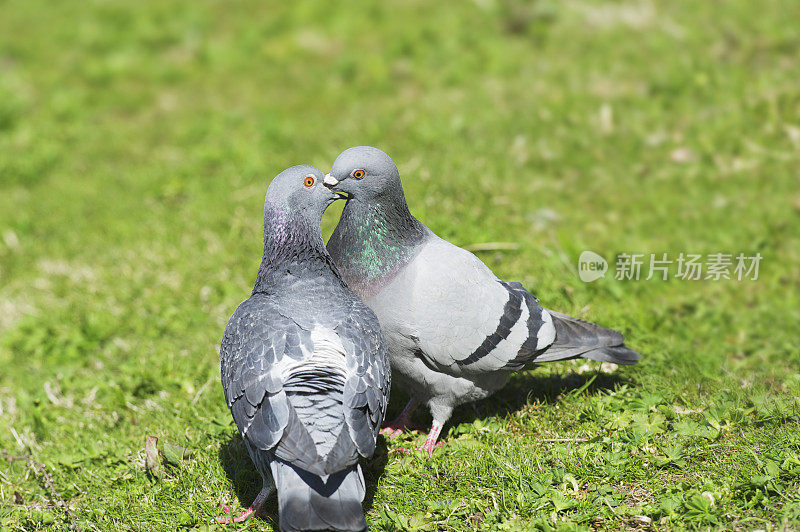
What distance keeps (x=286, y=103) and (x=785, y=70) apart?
4945 millimetres

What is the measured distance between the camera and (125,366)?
4.93 meters

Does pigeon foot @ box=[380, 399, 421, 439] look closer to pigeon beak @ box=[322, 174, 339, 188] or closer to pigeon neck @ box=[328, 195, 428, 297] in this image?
pigeon neck @ box=[328, 195, 428, 297]

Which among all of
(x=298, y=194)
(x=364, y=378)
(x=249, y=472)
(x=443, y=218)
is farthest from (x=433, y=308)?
(x=443, y=218)

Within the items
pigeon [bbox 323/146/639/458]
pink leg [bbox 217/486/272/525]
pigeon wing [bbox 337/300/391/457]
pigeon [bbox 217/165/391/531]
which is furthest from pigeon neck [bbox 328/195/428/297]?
pink leg [bbox 217/486/272/525]

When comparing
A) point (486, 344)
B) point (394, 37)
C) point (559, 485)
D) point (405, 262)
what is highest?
point (394, 37)

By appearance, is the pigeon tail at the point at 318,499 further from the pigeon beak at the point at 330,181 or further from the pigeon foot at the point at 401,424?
the pigeon beak at the point at 330,181

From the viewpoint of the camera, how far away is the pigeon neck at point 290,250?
11.9 ft

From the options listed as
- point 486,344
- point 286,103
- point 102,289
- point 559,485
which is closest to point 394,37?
point 286,103

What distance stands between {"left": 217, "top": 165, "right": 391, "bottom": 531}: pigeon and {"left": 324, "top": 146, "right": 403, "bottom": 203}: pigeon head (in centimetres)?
8

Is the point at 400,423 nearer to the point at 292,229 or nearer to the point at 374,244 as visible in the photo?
the point at 374,244

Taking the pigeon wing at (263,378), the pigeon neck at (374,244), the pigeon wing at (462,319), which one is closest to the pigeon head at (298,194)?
the pigeon neck at (374,244)

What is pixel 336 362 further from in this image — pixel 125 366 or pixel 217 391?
pixel 125 366

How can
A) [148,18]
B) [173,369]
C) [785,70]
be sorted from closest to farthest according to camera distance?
1. [173,369]
2. [785,70]
3. [148,18]

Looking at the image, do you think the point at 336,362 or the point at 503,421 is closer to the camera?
the point at 336,362
